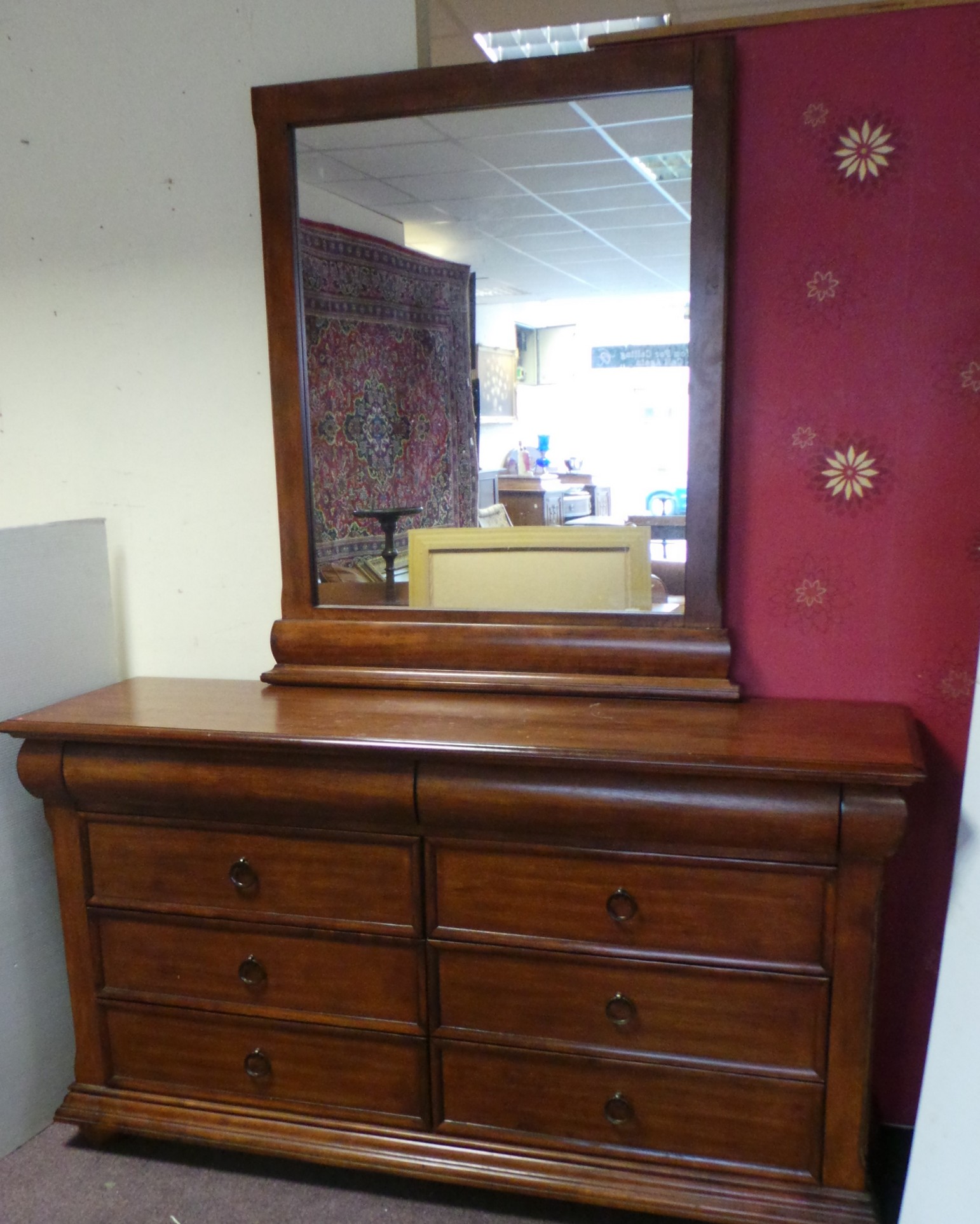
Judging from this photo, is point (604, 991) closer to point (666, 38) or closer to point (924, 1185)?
point (924, 1185)

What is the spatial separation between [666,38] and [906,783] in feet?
4.13

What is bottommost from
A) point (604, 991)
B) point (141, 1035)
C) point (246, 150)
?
point (141, 1035)

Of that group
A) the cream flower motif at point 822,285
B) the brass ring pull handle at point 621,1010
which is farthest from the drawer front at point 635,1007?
the cream flower motif at point 822,285

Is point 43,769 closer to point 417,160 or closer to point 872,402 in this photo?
point 417,160

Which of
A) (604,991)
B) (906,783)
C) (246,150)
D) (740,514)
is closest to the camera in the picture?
(906,783)

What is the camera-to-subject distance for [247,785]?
1.61 metres

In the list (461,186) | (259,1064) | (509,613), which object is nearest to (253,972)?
(259,1064)

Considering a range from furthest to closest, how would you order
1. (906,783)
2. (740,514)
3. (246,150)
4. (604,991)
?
(246,150) → (740,514) → (604,991) → (906,783)

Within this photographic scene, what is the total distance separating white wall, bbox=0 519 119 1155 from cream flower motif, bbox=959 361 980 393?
1657 mm

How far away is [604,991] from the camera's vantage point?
5.07ft

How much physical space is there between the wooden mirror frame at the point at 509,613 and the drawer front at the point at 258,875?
36cm

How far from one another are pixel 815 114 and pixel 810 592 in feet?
2.64

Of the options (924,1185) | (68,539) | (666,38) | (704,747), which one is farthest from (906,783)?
(68,539)

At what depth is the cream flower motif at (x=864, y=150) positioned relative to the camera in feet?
5.17
